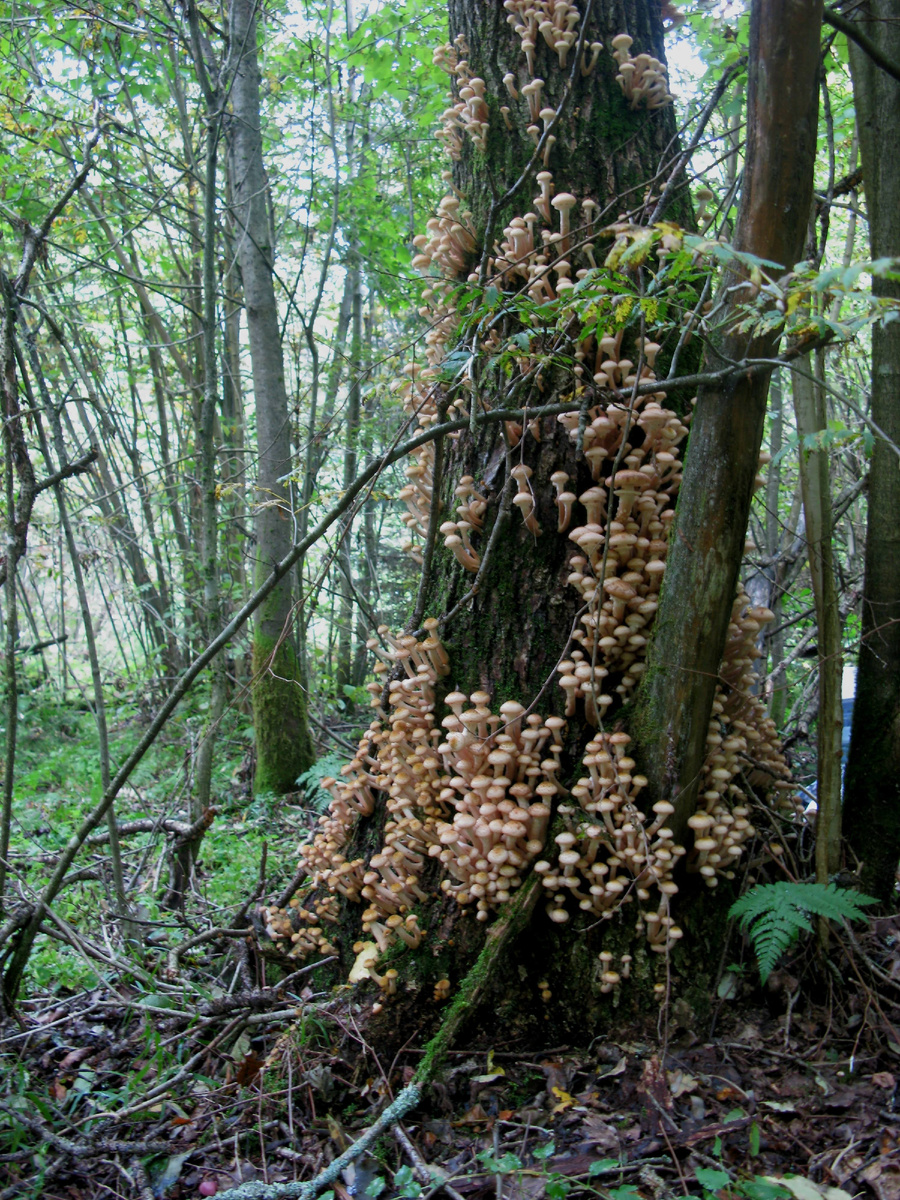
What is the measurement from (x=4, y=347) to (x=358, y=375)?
5.06 metres

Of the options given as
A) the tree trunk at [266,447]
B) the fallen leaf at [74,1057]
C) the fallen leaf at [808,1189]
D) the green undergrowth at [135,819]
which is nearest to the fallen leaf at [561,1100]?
the fallen leaf at [808,1189]

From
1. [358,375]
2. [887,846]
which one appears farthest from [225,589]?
[887,846]

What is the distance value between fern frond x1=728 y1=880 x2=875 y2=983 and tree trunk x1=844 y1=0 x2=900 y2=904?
0.49 m

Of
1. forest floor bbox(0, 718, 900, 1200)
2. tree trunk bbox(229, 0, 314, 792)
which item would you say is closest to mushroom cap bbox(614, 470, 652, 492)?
forest floor bbox(0, 718, 900, 1200)

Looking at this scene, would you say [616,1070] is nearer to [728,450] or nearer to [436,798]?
[436,798]

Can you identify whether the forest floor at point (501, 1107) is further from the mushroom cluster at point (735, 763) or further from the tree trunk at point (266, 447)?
the tree trunk at point (266, 447)

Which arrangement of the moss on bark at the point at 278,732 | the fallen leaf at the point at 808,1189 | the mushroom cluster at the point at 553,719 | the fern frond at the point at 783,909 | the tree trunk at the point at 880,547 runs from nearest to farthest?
1. the fallen leaf at the point at 808,1189
2. the fern frond at the point at 783,909
3. the mushroom cluster at the point at 553,719
4. the tree trunk at the point at 880,547
5. the moss on bark at the point at 278,732

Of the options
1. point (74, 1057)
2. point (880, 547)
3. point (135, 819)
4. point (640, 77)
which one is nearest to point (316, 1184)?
point (74, 1057)

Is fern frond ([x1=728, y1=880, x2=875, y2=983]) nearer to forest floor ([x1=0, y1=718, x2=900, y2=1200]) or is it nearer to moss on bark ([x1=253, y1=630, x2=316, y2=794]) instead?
forest floor ([x1=0, y1=718, x2=900, y2=1200])

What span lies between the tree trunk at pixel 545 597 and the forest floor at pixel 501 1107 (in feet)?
0.69

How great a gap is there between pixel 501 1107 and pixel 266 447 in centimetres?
574

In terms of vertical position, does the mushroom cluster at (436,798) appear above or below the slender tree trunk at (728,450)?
below

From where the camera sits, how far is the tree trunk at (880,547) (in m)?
2.80

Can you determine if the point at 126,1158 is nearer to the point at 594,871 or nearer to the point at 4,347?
the point at 594,871
